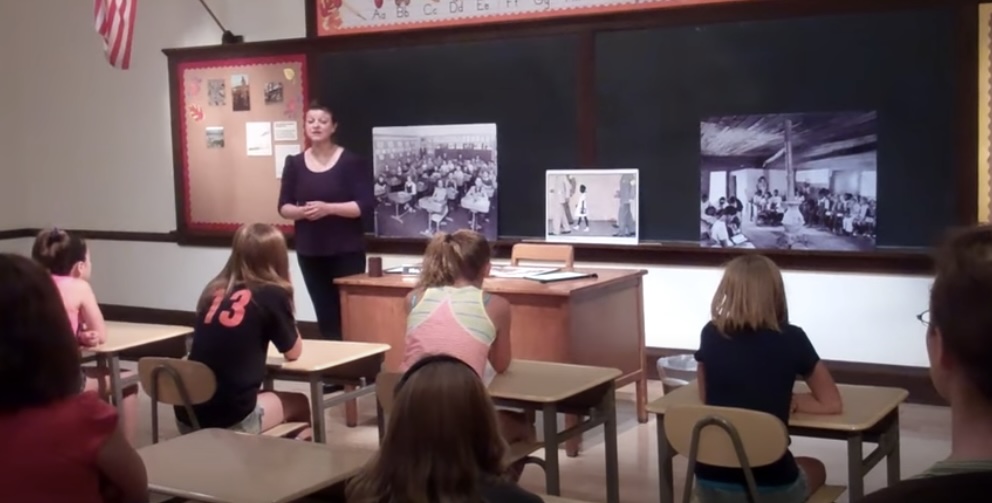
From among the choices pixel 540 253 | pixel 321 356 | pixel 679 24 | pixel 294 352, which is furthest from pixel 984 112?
pixel 294 352

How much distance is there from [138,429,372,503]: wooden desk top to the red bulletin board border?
3942 millimetres

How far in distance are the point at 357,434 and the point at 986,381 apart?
439 cm

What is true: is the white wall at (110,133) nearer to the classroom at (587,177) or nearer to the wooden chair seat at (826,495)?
the classroom at (587,177)

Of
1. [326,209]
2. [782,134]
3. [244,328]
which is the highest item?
[782,134]

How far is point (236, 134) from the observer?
25.8ft

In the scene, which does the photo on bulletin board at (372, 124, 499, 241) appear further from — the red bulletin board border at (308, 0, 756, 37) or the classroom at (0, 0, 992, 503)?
the red bulletin board border at (308, 0, 756, 37)

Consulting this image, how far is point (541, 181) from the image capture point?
21.8 ft

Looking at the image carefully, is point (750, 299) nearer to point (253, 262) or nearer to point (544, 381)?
point (544, 381)

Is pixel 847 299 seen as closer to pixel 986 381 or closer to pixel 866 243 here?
pixel 866 243

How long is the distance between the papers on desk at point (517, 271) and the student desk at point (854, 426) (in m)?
1.88

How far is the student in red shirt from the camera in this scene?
192 cm

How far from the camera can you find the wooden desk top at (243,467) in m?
2.55

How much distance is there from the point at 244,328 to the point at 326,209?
225 centimetres

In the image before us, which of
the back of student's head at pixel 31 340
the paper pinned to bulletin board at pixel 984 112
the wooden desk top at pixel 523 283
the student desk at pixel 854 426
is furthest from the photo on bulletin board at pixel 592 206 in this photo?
the back of student's head at pixel 31 340
